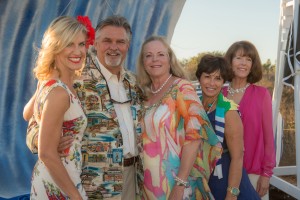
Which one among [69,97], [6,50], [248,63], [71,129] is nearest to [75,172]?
[71,129]

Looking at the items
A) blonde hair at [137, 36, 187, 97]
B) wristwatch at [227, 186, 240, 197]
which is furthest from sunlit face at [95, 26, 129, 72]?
wristwatch at [227, 186, 240, 197]

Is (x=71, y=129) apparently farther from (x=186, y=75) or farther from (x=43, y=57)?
(x=186, y=75)

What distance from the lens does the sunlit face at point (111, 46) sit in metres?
2.69

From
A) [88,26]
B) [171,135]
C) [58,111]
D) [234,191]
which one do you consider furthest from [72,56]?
[234,191]

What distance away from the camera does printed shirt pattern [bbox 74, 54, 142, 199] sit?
→ 2432 millimetres

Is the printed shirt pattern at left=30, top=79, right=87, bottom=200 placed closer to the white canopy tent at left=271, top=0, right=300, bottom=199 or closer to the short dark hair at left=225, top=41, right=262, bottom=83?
the short dark hair at left=225, top=41, right=262, bottom=83

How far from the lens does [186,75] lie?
277cm

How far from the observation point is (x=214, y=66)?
108 inches

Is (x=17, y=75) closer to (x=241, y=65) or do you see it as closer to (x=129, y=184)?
(x=129, y=184)

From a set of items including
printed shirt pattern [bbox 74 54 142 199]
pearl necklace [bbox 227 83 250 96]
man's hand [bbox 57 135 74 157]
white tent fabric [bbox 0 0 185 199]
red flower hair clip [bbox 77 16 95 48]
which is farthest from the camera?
white tent fabric [bbox 0 0 185 199]

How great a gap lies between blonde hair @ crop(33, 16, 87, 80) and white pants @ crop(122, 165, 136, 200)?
0.89m

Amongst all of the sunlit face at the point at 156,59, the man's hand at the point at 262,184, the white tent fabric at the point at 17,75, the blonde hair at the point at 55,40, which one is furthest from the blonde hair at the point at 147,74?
the white tent fabric at the point at 17,75

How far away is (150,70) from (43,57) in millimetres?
797

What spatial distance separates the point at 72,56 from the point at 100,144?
58 cm
